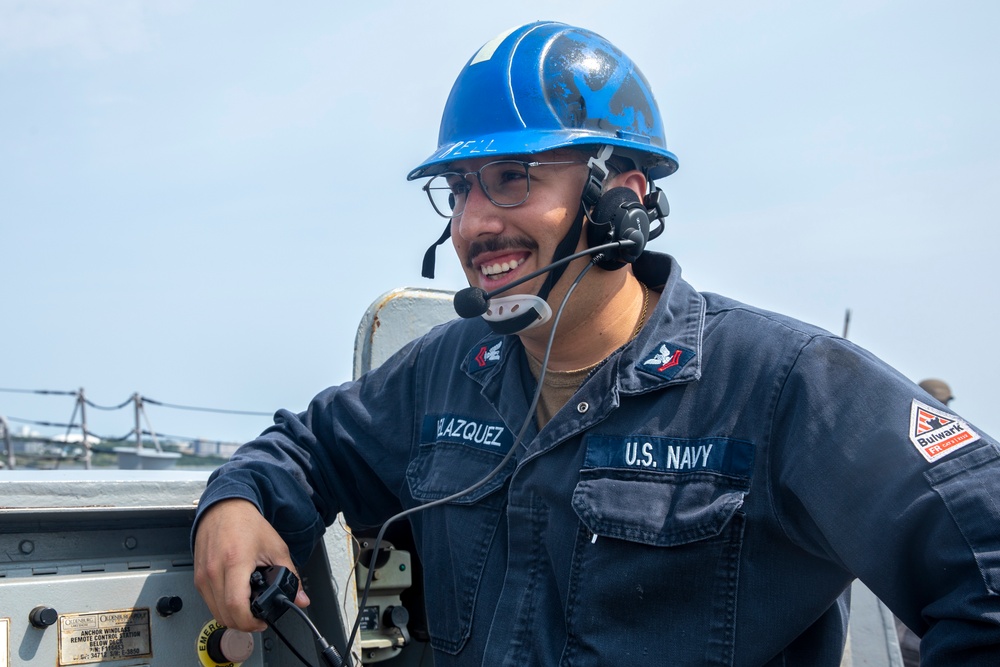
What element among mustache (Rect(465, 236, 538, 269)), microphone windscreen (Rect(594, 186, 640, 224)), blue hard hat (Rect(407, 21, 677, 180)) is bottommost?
mustache (Rect(465, 236, 538, 269))

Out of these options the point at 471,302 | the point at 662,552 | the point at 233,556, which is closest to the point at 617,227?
the point at 471,302

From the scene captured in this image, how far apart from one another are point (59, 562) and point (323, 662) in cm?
63

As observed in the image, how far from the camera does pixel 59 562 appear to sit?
2107 millimetres

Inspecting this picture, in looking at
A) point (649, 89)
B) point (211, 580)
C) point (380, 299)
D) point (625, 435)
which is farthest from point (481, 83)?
point (211, 580)

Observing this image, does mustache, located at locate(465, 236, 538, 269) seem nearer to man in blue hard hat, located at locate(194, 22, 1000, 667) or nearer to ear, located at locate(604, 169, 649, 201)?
man in blue hard hat, located at locate(194, 22, 1000, 667)

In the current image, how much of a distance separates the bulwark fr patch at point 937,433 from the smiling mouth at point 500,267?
0.90 metres

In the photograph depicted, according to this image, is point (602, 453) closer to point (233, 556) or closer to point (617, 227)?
point (617, 227)

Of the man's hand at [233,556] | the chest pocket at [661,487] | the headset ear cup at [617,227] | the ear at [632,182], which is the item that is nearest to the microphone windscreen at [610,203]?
the headset ear cup at [617,227]

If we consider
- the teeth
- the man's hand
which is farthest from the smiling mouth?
the man's hand

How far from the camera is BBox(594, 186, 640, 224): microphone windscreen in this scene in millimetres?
2252

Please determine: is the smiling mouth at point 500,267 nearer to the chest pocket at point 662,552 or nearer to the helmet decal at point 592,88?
the helmet decal at point 592,88

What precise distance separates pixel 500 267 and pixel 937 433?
0.99 m

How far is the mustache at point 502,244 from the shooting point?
2.29 metres

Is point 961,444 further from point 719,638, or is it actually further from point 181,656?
point 181,656
